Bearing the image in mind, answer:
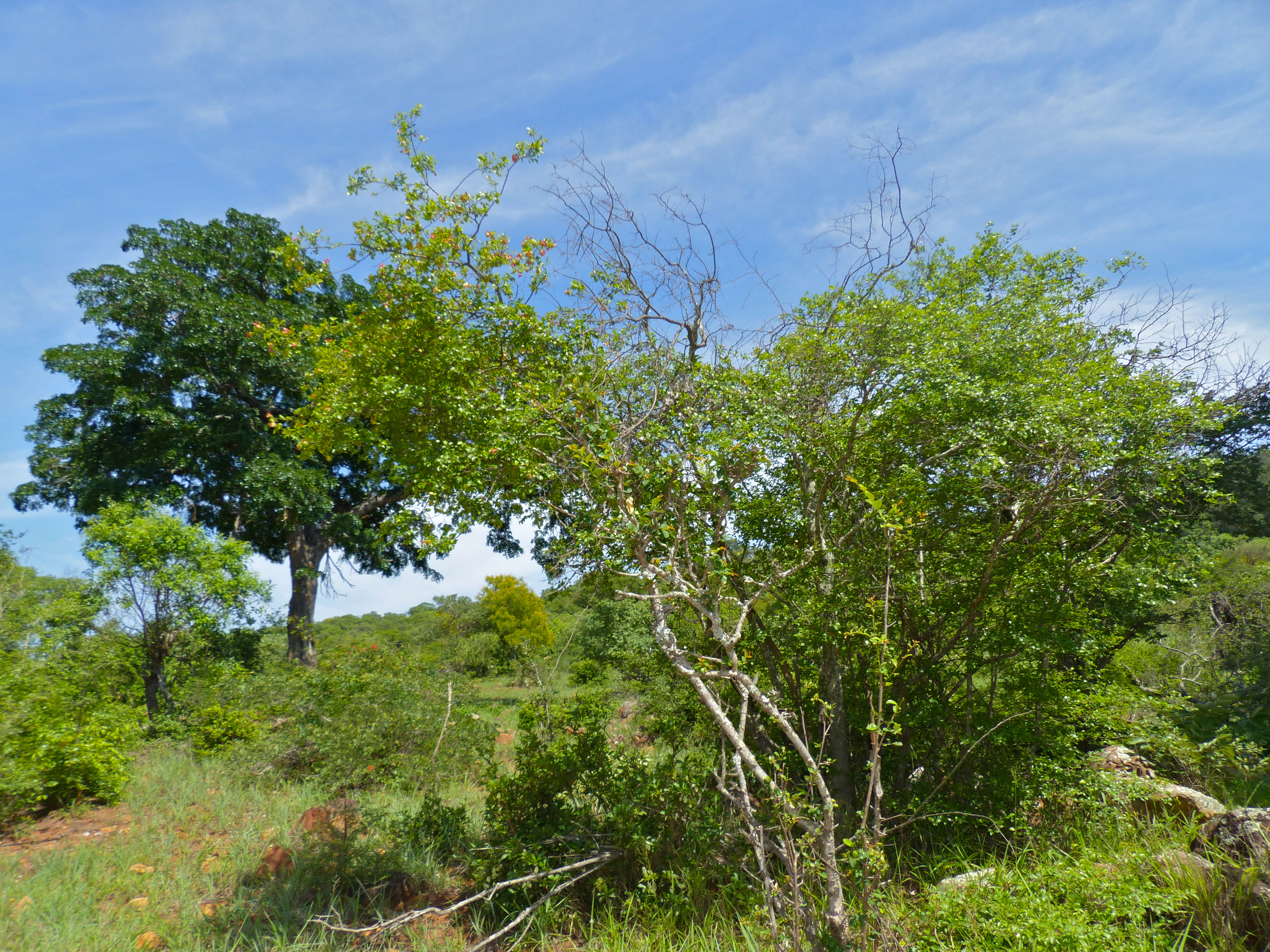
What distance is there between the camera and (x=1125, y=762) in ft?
20.0

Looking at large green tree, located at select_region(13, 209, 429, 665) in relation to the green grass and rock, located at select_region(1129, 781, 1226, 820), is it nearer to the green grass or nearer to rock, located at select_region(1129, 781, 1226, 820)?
the green grass

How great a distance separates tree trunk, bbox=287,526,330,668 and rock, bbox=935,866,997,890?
14125mm

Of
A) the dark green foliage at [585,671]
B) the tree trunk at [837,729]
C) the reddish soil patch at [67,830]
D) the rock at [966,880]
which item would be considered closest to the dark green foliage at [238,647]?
the reddish soil patch at [67,830]

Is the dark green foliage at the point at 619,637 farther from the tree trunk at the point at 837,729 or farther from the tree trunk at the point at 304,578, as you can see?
the tree trunk at the point at 304,578

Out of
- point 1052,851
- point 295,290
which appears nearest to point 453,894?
point 1052,851

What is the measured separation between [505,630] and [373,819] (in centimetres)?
1509

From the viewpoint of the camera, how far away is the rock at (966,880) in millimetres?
3971

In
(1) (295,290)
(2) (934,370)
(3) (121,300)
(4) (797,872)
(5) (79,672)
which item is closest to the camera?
(4) (797,872)

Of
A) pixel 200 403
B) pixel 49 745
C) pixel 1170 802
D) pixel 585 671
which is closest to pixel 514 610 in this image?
pixel 585 671

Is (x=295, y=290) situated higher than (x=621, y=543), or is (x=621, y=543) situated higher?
(x=295, y=290)

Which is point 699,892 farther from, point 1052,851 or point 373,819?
point 373,819

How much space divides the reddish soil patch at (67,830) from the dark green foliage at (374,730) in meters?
1.52

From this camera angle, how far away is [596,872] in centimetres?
483

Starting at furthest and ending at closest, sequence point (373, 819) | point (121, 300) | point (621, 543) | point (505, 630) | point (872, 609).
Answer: point (505, 630)
point (121, 300)
point (373, 819)
point (621, 543)
point (872, 609)
